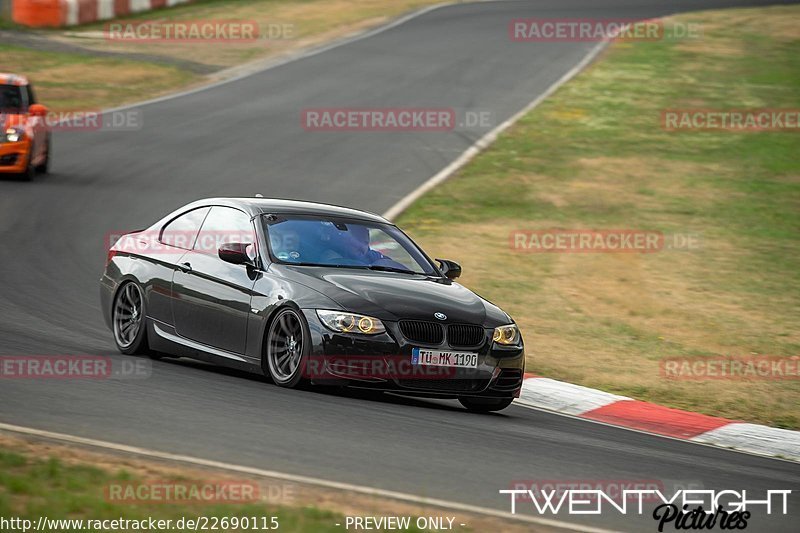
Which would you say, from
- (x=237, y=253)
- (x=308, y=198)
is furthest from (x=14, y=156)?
(x=237, y=253)

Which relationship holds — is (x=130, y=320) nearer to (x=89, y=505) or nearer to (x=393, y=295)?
(x=393, y=295)

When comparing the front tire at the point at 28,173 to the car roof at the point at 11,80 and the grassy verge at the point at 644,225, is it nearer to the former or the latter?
the car roof at the point at 11,80

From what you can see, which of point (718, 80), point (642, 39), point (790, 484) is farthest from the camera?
point (642, 39)

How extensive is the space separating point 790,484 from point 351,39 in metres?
32.6

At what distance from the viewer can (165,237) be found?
11.3m

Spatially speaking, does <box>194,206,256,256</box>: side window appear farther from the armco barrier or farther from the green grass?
the armco barrier

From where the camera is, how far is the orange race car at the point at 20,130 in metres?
20.1

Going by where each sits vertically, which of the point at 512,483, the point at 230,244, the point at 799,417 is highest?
the point at 230,244

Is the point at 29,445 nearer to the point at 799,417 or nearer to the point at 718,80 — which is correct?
the point at 799,417

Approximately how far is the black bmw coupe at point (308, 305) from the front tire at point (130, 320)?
0.01m

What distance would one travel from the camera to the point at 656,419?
11.0 m

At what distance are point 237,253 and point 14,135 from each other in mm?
11076

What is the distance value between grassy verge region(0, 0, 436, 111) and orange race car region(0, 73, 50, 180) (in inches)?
273

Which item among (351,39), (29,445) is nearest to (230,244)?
(29,445)
